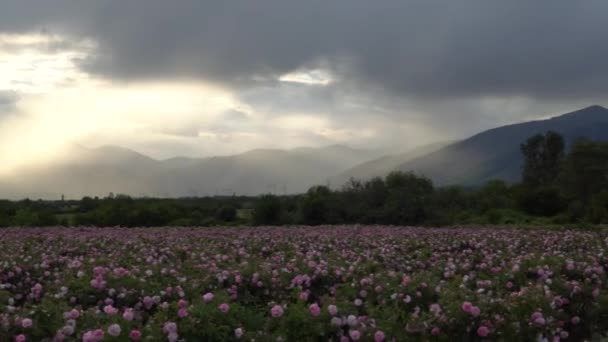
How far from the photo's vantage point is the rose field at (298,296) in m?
5.68

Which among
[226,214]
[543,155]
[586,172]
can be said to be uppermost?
[543,155]

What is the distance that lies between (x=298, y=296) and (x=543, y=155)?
109233 mm

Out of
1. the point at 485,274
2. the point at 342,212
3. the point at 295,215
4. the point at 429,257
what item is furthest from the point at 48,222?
the point at 485,274

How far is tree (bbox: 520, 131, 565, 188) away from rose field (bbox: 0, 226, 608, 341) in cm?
9685

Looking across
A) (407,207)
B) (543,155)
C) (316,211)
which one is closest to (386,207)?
(407,207)

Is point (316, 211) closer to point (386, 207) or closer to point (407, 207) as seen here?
point (386, 207)

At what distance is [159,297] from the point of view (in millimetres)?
7578

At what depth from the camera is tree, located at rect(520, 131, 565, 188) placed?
106594mm

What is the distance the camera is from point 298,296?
7.27 meters

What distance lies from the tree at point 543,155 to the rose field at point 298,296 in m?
96.9

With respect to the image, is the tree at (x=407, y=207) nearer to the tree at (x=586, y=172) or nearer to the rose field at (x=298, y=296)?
the rose field at (x=298, y=296)

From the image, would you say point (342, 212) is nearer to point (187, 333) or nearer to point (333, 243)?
point (333, 243)

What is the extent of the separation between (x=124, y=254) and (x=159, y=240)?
3494mm

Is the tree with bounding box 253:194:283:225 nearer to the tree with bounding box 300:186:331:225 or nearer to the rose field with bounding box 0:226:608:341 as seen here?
the tree with bounding box 300:186:331:225
